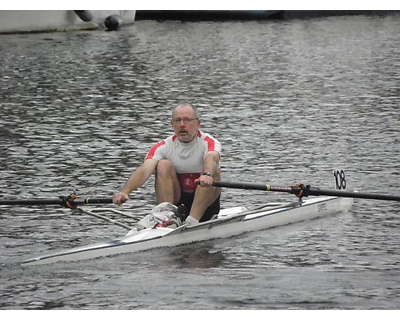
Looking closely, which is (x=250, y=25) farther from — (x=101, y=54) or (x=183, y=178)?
(x=183, y=178)

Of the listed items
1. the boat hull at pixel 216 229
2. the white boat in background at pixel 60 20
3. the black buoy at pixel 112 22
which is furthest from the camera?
the black buoy at pixel 112 22

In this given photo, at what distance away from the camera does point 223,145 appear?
1499 centimetres

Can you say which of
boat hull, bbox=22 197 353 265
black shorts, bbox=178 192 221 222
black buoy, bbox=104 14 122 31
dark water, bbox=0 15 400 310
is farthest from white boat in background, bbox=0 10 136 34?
black shorts, bbox=178 192 221 222

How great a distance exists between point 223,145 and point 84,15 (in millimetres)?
15988

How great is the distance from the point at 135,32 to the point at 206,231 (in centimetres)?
2199

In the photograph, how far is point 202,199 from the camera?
9.58 meters

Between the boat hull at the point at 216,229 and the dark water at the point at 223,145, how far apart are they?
0.09 meters

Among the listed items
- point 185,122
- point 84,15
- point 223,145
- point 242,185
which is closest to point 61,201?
point 185,122

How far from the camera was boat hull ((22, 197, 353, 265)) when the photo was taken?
8867 millimetres

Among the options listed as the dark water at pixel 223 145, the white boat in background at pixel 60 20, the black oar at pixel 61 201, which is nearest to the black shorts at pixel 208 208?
the dark water at pixel 223 145

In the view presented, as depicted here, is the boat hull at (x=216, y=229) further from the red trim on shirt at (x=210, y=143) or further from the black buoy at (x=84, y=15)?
the black buoy at (x=84, y=15)

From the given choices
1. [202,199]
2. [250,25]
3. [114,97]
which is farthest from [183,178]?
[250,25]

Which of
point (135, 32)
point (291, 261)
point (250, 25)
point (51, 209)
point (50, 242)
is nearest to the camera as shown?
point (291, 261)

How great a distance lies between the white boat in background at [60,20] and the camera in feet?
95.7
